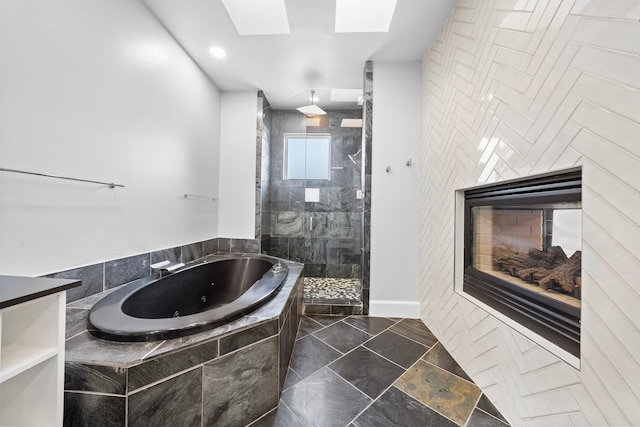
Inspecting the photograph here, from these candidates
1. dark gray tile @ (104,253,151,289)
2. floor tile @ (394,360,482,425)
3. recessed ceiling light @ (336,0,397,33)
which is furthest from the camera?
recessed ceiling light @ (336,0,397,33)

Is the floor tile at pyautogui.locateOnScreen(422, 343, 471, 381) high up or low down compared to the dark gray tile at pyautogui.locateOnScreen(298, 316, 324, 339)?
down

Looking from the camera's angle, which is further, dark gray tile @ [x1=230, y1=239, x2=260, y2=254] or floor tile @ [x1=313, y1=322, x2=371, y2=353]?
dark gray tile @ [x1=230, y1=239, x2=260, y2=254]

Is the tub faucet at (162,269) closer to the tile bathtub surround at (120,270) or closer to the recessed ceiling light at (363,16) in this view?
the tile bathtub surround at (120,270)

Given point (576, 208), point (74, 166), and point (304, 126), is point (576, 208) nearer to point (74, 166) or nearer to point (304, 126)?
point (74, 166)

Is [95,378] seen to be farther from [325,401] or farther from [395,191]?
[395,191]

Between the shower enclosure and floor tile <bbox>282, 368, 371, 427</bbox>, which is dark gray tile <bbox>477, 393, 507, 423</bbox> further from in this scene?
the shower enclosure

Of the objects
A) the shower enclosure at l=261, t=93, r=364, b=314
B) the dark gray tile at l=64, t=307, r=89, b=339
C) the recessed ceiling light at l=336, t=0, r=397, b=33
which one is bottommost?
the dark gray tile at l=64, t=307, r=89, b=339

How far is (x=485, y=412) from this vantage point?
1198 millimetres

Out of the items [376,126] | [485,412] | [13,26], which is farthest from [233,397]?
[376,126]

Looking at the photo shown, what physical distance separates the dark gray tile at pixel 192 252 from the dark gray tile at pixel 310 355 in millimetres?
1374

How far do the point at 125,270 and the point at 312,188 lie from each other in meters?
2.11

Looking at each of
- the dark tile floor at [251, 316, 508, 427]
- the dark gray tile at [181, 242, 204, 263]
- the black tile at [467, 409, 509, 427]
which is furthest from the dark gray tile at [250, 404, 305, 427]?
the dark gray tile at [181, 242, 204, 263]

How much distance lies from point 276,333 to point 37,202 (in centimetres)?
136

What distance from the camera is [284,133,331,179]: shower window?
3.08 metres
